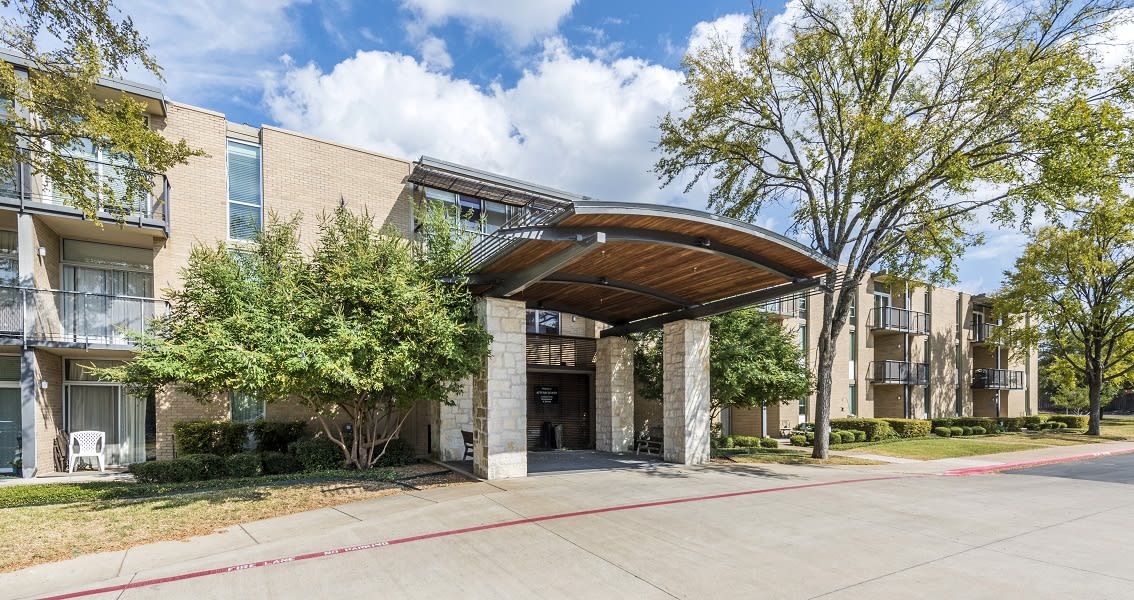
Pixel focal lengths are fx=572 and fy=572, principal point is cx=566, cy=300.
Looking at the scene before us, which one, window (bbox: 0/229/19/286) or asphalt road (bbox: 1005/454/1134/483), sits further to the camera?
asphalt road (bbox: 1005/454/1134/483)

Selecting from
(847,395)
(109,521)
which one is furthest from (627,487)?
(847,395)

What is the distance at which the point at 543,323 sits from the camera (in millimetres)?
20453

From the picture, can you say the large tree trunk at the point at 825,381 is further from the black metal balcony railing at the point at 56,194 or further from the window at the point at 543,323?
the black metal balcony railing at the point at 56,194

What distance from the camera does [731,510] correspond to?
9.31m

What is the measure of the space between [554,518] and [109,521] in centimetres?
664

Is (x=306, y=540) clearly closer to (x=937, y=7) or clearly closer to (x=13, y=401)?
(x=13, y=401)

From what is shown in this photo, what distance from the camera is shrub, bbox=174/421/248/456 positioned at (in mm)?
14078

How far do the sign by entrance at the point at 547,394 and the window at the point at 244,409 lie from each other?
8.91m

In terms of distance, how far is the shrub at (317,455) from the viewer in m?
13.6

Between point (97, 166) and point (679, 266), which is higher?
point (97, 166)

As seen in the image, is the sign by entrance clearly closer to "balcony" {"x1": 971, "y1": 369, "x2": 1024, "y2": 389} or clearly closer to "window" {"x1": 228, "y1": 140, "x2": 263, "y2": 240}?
"window" {"x1": 228, "y1": 140, "x2": 263, "y2": 240}

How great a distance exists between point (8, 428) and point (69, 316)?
303 cm

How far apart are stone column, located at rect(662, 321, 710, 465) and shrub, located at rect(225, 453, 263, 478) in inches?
398

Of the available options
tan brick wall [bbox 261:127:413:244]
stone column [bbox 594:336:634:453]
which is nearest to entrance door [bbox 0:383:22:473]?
tan brick wall [bbox 261:127:413:244]
